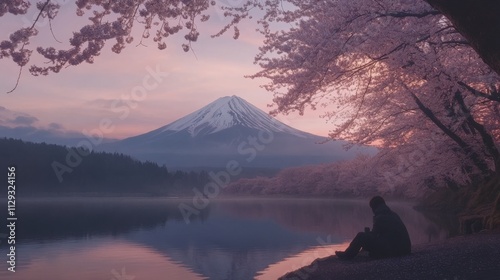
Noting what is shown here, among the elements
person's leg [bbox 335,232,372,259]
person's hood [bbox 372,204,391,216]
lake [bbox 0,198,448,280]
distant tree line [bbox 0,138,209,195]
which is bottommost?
lake [bbox 0,198,448,280]

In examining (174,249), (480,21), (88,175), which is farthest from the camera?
(88,175)

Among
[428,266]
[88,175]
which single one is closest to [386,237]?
[428,266]

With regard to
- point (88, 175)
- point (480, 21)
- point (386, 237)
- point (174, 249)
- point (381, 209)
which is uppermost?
point (88, 175)

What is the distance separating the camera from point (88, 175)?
6125cm

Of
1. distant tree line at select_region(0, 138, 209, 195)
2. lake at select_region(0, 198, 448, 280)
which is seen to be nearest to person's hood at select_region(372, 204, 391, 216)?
lake at select_region(0, 198, 448, 280)

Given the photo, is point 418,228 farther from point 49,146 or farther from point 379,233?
point 49,146

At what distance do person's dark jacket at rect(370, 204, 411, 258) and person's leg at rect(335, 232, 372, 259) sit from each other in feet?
0.36

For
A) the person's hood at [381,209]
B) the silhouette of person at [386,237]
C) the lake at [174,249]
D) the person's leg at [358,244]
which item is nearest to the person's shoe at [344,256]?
the person's leg at [358,244]

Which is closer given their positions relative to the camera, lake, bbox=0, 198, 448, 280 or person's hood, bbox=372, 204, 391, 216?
person's hood, bbox=372, 204, 391, 216

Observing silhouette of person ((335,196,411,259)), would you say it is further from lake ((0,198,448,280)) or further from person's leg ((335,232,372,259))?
lake ((0,198,448,280))

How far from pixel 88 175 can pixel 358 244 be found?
5536cm

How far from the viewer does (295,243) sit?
1592 centimetres

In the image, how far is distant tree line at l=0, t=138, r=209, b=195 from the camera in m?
51.0

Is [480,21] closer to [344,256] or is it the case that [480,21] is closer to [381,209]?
[381,209]
